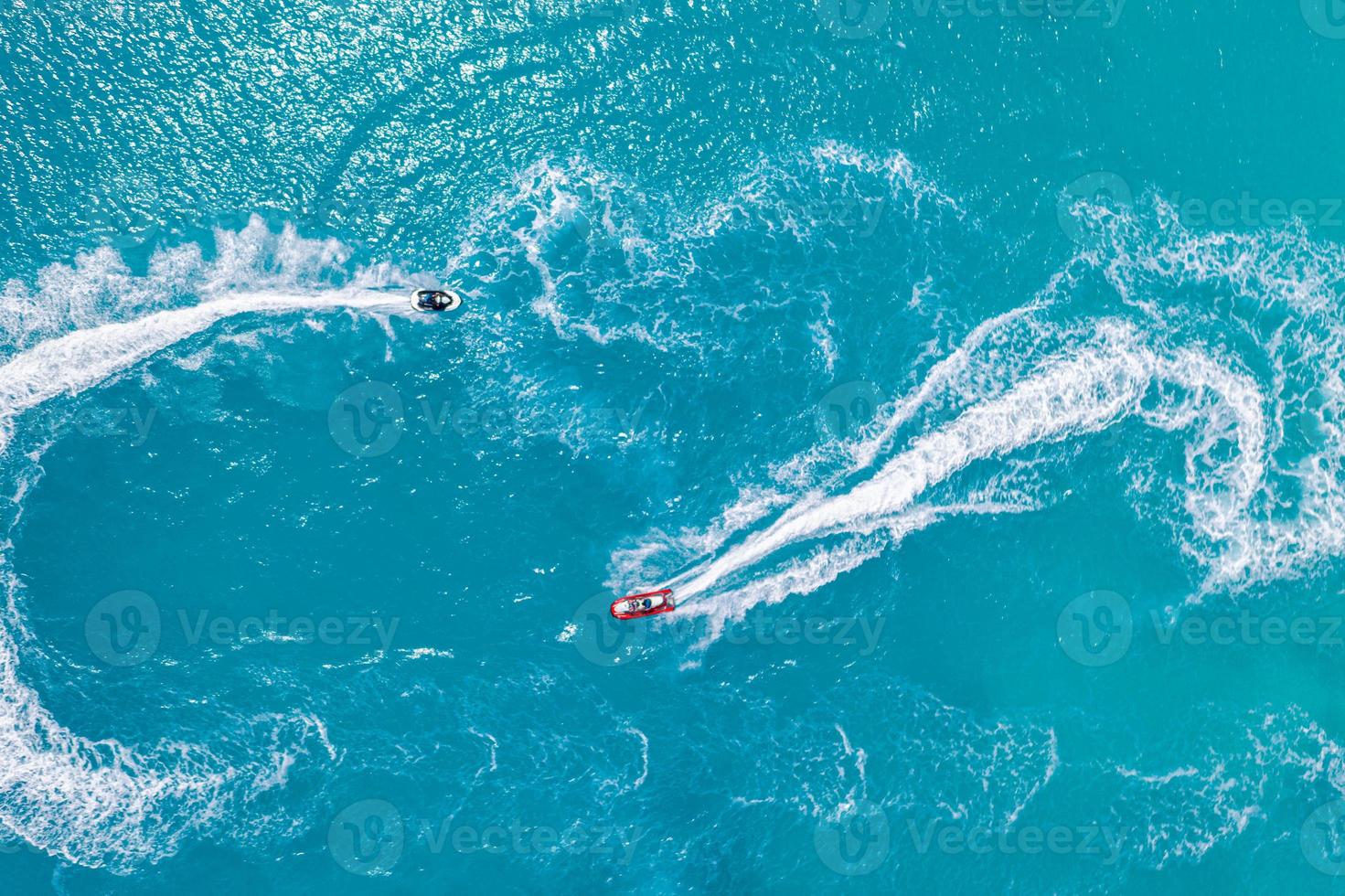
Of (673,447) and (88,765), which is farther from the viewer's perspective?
(673,447)

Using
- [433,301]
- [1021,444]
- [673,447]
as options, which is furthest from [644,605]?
[1021,444]

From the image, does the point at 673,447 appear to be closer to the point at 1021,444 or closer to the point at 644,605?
the point at 644,605

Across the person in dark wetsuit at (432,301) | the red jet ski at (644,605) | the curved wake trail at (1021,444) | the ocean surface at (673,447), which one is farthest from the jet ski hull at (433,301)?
the curved wake trail at (1021,444)

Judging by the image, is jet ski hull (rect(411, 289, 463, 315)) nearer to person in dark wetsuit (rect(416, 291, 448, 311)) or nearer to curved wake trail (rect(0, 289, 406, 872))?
person in dark wetsuit (rect(416, 291, 448, 311))

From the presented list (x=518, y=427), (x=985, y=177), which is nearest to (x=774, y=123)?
(x=985, y=177)

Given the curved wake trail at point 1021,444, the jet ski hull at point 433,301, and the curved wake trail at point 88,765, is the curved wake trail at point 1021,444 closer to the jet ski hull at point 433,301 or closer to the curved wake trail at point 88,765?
the jet ski hull at point 433,301

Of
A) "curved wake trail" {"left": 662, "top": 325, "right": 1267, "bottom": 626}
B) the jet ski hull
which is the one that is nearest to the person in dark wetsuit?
the jet ski hull
